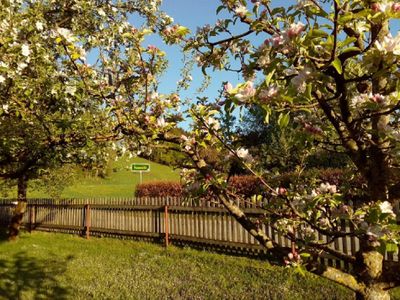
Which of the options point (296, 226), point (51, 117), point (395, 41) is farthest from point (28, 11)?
point (395, 41)

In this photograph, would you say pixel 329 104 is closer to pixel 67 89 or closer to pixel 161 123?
pixel 161 123

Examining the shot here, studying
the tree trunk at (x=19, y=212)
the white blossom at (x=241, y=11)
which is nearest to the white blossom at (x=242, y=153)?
the white blossom at (x=241, y=11)

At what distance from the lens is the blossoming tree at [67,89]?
2949mm

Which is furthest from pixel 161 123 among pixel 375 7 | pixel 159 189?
pixel 159 189

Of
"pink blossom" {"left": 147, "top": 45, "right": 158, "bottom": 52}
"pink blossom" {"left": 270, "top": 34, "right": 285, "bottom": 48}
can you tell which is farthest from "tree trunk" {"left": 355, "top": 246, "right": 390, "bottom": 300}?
"pink blossom" {"left": 147, "top": 45, "right": 158, "bottom": 52}

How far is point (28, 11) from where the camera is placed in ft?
15.9

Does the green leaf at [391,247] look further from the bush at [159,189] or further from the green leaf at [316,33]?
the bush at [159,189]

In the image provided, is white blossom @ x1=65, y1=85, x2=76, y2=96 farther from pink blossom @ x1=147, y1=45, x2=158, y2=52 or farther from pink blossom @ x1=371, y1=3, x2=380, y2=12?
pink blossom @ x1=371, y1=3, x2=380, y2=12

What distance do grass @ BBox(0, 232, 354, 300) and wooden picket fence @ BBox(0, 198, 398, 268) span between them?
551 millimetres

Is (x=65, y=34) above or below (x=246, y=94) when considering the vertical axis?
above

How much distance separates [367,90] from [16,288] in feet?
22.8

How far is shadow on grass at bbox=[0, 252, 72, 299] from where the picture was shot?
6855 mm

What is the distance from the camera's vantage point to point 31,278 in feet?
26.1

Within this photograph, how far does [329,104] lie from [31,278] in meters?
7.45
